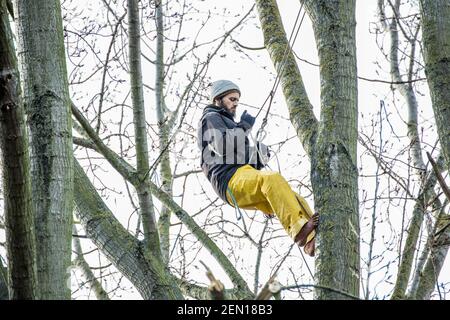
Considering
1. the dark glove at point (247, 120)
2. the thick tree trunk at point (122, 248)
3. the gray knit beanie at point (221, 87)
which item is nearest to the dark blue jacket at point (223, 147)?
the dark glove at point (247, 120)

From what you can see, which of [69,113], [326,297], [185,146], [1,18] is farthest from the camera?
[185,146]

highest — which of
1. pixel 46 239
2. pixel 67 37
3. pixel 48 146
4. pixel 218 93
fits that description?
pixel 67 37

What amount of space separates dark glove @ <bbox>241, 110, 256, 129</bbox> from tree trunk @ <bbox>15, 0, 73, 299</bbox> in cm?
256

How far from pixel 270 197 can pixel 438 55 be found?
1988mm

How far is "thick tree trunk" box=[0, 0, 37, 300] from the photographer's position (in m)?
3.14

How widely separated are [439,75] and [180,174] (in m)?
5.51

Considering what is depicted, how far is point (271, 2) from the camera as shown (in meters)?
5.85

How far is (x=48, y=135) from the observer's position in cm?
413

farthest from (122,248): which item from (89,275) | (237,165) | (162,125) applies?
(162,125)

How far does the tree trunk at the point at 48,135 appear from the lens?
155 inches

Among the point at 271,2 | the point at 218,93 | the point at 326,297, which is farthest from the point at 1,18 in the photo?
the point at 218,93

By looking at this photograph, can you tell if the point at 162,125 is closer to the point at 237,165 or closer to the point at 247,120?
the point at 247,120
